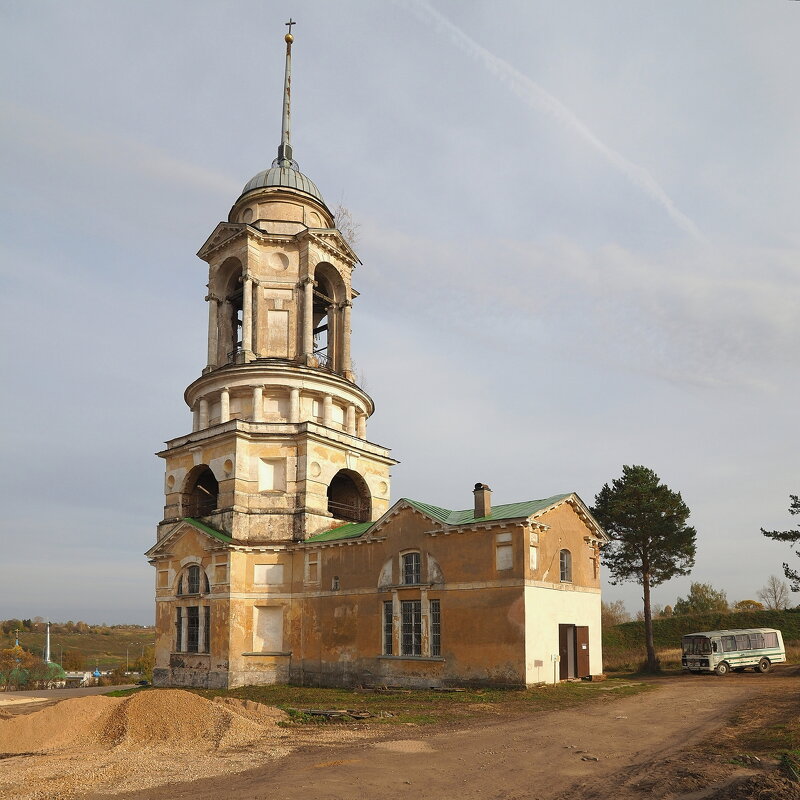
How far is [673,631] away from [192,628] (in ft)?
98.4

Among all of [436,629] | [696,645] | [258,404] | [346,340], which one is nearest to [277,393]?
[258,404]

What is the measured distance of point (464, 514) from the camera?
98.2 ft

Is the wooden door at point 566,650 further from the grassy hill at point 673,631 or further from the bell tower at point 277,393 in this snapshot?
the grassy hill at point 673,631

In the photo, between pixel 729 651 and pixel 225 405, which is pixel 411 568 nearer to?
pixel 225 405

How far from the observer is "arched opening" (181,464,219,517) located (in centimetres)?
3584

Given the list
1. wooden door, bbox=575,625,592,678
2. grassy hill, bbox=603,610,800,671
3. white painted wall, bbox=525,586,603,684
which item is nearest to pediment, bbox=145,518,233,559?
white painted wall, bbox=525,586,603,684

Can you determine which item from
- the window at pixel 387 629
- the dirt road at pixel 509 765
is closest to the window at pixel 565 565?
the window at pixel 387 629

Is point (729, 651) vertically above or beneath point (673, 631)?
above

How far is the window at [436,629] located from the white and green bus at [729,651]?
13.9 metres

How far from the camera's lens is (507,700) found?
2320cm

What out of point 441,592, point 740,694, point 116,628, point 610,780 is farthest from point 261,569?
point 116,628

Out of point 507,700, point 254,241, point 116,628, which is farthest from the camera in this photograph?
point 116,628

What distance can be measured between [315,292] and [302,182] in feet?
20.6

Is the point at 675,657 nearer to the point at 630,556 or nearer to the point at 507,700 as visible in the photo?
the point at 630,556
